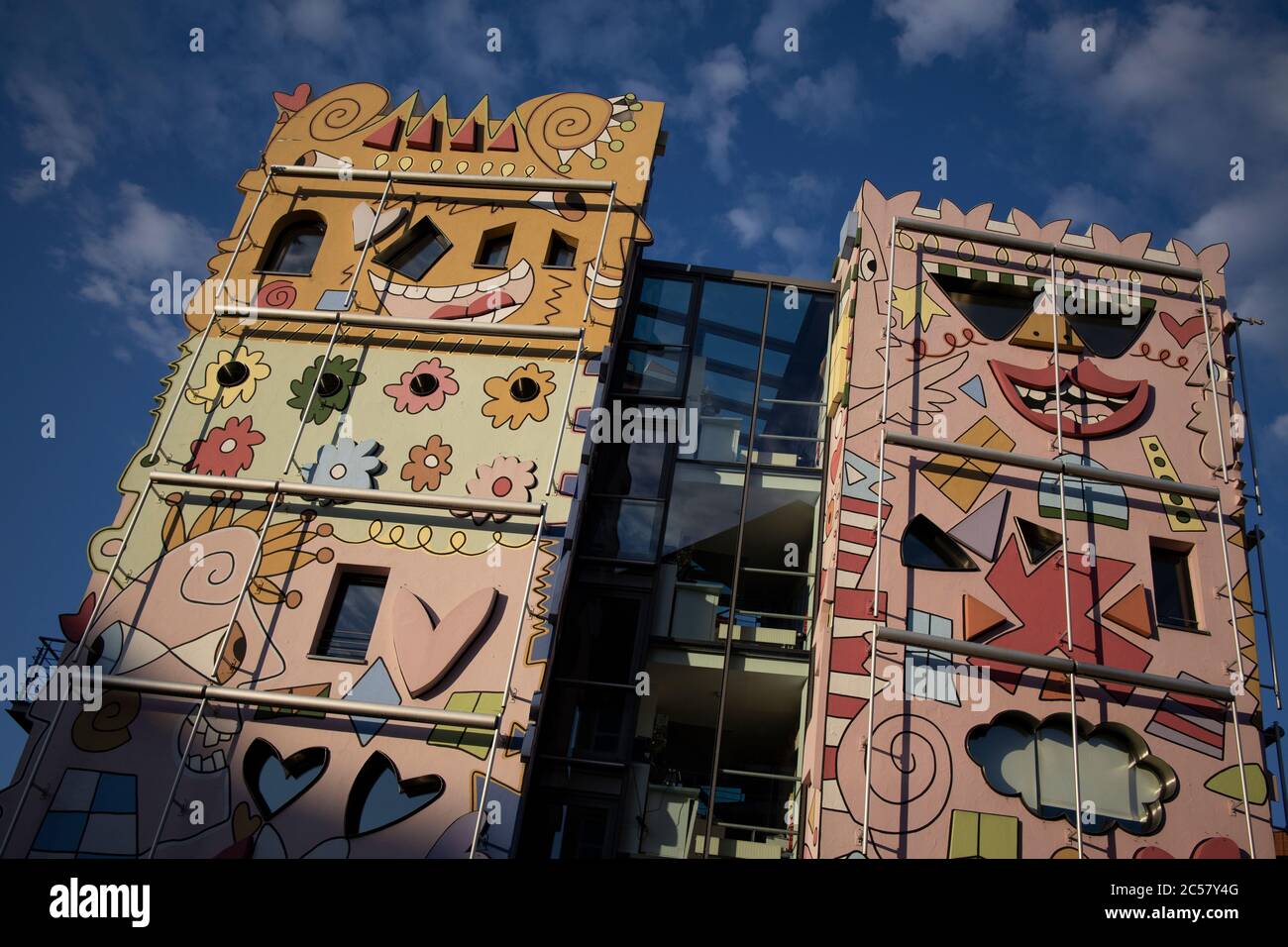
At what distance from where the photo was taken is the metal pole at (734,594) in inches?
457

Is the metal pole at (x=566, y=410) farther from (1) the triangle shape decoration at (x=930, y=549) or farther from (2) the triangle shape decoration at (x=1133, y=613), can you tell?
(2) the triangle shape decoration at (x=1133, y=613)

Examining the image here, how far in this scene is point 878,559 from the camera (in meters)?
11.9

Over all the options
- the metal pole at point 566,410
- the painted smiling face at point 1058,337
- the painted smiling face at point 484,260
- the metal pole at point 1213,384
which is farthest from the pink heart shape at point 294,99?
the metal pole at point 1213,384

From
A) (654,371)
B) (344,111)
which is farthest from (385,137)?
(654,371)

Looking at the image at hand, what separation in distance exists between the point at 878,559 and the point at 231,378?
8.69 meters

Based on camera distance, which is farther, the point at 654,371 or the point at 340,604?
the point at 654,371

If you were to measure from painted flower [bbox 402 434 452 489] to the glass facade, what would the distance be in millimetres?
1835

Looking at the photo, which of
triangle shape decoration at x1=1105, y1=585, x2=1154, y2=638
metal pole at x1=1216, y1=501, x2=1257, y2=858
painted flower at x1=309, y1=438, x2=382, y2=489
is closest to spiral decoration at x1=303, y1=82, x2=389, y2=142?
painted flower at x1=309, y1=438, x2=382, y2=489

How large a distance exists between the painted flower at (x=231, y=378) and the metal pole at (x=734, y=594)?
254 inches

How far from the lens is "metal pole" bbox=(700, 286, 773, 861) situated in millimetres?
11617

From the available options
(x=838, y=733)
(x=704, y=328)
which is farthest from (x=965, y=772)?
(x=704, y=328)

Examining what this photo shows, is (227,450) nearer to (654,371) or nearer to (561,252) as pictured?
(561,252)

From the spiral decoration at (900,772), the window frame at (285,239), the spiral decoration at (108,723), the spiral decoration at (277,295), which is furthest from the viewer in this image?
the window frame at (285,239)

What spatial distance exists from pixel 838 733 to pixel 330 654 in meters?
5.72
